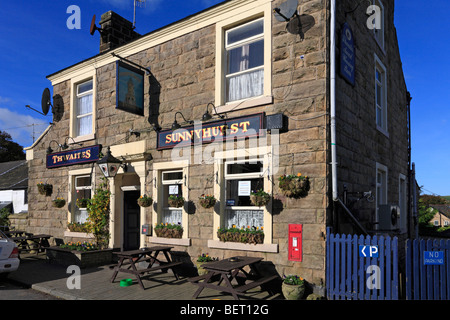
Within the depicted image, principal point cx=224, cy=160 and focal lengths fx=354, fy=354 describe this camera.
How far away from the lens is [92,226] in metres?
11.2

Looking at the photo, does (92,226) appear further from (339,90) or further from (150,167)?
(339,90)

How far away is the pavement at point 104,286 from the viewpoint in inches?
275

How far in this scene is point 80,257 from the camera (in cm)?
998

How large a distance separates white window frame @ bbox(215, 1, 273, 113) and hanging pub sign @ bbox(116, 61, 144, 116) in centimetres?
266

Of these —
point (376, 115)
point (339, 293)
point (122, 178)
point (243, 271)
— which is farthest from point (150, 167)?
point (376, 115)

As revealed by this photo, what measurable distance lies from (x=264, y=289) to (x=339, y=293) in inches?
60.5

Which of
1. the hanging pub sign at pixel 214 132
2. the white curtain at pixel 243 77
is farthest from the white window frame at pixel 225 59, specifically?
the hanging pub sign at pixel 214 132

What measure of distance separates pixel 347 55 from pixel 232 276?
5417 mm

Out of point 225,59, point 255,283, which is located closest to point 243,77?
point 225,59

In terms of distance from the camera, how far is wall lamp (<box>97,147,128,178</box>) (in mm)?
10039

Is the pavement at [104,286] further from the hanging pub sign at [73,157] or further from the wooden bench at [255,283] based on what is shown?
the hanging pub sign at [73,157]

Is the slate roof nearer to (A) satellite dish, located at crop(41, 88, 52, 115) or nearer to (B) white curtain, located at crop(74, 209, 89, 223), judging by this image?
(A) satellite dish, located at crop(41, 88, 52, 115)

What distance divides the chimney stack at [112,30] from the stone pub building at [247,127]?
62 millimetres

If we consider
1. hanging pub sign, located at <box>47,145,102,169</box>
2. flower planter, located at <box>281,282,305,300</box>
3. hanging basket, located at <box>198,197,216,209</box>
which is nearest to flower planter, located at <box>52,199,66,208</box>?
hanging pub sign, located at <box>47,145,102,169</box>
